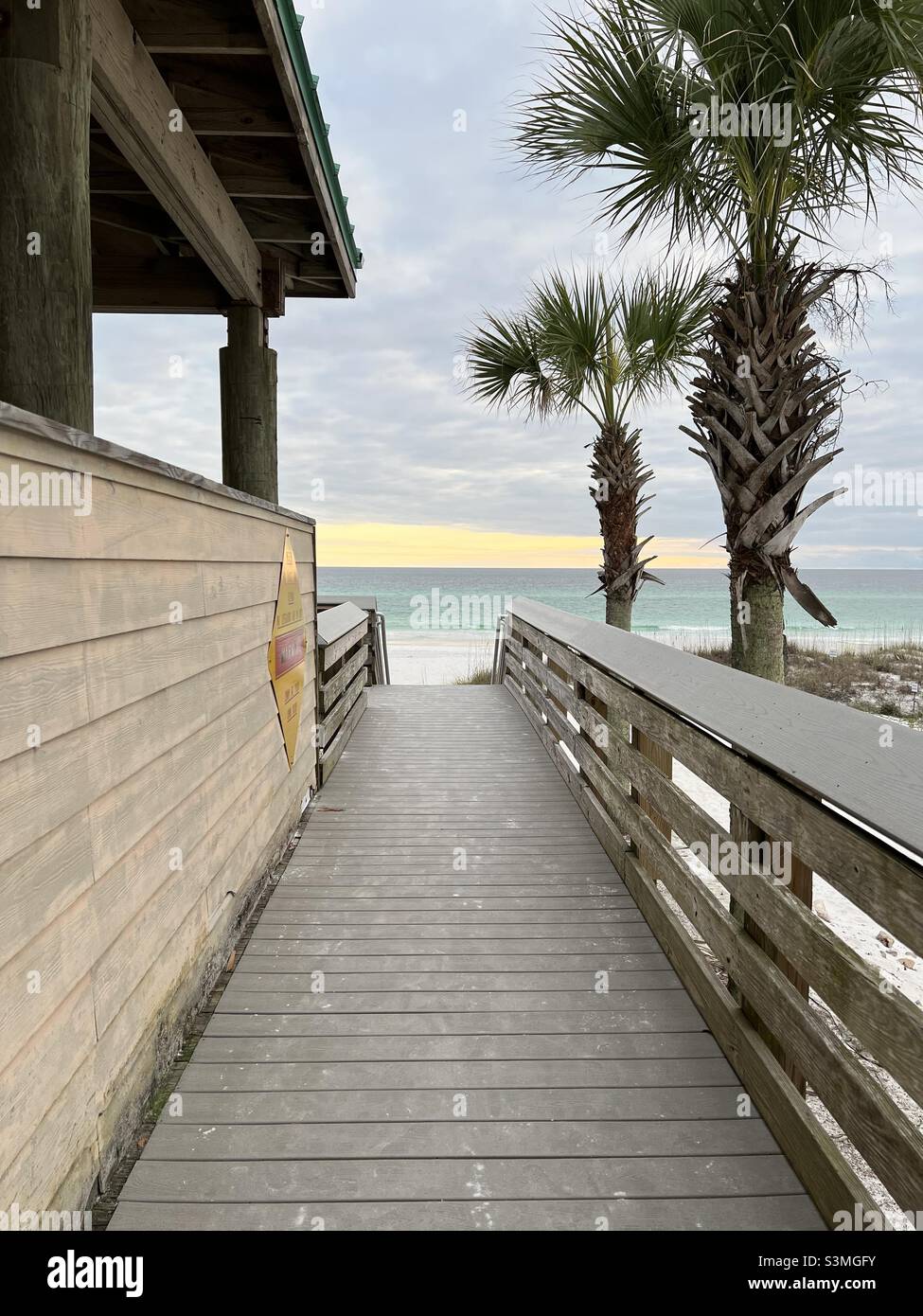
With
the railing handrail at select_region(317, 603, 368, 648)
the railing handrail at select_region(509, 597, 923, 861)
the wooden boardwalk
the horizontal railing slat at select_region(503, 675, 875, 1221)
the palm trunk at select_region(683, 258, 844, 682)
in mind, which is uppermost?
the palm trunk at select_region(683, 258, 844, 682)

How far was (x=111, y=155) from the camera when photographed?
13.4ft

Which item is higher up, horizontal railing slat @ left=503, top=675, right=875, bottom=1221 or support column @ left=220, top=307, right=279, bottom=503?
support column @ left=220, top=307, right=279, bottom=503

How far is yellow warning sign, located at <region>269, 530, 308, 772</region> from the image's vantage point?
12.3 feet

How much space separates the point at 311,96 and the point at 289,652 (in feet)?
8.62

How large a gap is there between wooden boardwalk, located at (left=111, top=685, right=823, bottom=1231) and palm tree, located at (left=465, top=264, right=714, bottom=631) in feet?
18.1

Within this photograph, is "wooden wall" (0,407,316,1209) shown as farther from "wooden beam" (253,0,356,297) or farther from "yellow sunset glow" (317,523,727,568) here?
"yellow sunset glow" (317,523,727,568)

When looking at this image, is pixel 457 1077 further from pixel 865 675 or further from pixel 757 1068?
pixel 865 675

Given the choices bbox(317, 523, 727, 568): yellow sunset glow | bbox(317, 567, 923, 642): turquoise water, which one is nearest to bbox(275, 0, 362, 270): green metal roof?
bbox(317, 567, 923, 642): turquoise water

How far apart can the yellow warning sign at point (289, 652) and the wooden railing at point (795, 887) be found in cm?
165

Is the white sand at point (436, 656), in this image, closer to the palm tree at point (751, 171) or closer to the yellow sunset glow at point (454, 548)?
the palm tree at point (751, 171)

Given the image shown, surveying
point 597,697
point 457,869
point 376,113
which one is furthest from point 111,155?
point 376,113

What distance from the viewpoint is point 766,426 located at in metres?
4.12

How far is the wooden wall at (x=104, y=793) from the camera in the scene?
1.40 m
